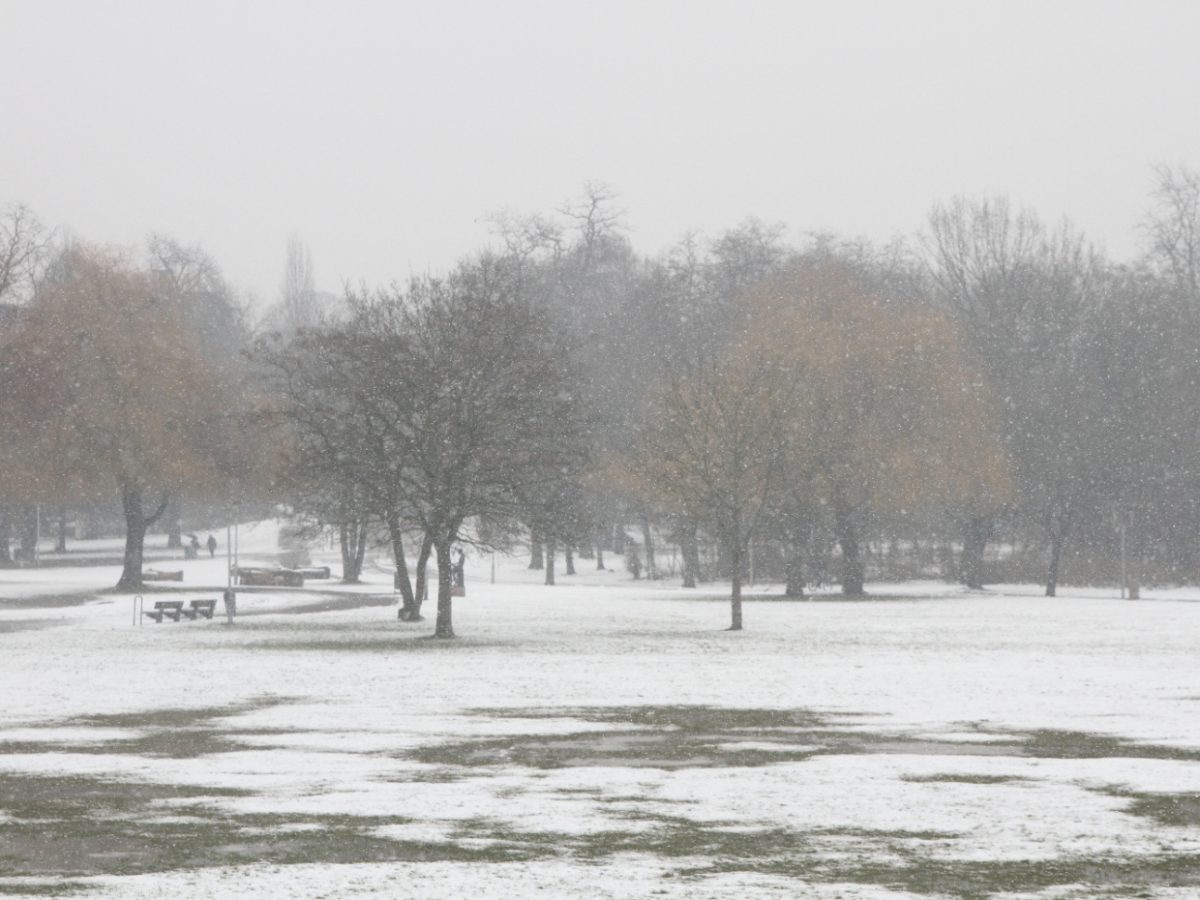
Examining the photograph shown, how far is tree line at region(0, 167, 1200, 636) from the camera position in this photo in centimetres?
4041

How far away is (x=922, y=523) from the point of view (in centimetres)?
7056

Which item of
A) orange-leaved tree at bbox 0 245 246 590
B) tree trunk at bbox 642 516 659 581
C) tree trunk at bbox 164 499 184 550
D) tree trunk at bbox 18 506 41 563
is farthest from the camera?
tree trunk at bbox 164 499 184 550

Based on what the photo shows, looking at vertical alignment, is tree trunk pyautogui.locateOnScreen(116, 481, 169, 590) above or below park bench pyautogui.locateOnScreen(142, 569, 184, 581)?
above

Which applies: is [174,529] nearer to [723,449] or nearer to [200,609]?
[200,609]

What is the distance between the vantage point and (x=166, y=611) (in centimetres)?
4622

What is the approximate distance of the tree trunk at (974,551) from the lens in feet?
223

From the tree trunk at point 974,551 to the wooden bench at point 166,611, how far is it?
31421 millimetres

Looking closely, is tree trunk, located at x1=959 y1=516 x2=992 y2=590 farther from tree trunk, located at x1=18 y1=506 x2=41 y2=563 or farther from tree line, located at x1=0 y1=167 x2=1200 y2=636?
tree trunk, located at x1=18 y1=506 x2=41 y2=563

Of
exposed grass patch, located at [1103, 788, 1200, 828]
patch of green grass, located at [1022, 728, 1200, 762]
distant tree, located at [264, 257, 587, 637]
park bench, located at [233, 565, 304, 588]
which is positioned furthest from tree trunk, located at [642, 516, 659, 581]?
exposed grass patch, located at [1103, 788, 1200, 828]

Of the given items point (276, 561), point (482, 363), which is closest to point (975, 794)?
point (482, 363)

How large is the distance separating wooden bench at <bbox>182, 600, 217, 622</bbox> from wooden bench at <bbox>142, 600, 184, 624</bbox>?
262 mm

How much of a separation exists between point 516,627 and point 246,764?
1051 inches

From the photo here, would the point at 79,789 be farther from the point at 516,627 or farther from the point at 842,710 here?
the point at 516,627

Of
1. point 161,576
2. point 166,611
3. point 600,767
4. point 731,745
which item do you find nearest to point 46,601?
point 166,611
